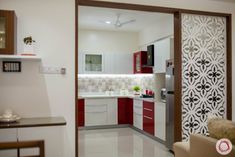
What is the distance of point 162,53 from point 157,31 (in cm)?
96

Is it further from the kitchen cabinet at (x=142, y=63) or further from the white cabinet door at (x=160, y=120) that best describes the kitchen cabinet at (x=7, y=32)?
the kitchen cabinet at (x=142, y=63)

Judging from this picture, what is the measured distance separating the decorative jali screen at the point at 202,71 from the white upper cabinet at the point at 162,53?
719 millimetres

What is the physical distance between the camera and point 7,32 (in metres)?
3.11

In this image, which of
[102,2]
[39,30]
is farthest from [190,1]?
[39,30]

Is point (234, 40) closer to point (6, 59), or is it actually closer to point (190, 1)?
point (190, 1)

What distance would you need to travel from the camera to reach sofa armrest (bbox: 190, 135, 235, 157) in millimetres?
2188

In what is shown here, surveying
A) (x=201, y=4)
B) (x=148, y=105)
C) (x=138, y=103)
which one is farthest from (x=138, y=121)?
(x=201, y=4)

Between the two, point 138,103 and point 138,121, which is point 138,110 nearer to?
point 138,103

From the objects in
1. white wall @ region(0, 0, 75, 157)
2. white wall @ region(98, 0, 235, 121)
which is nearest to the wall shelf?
white wall @ region(0, 0, 75, 157)

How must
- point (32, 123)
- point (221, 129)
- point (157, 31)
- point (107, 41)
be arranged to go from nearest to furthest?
1. point (221, 129)
2. point (32, 123)
3. point (157, 31)
4. point (107, 41)

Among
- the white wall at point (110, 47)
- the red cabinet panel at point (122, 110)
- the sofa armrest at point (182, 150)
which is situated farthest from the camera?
the white wall at point (110, 47)

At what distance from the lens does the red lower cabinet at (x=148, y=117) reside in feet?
18.8

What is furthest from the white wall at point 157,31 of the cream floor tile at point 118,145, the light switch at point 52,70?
the light switch at point 52,70

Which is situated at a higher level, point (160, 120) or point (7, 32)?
point (7, 32)
